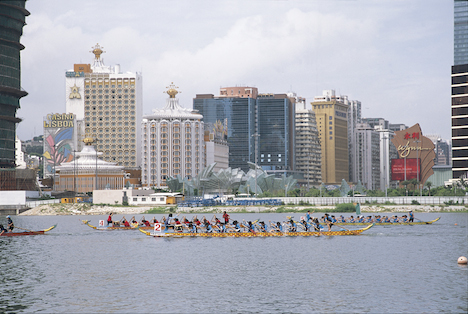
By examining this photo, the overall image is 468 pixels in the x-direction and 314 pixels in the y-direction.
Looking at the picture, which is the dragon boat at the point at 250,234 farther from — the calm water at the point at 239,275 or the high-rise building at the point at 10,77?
the high-rise building at the point at 10,77

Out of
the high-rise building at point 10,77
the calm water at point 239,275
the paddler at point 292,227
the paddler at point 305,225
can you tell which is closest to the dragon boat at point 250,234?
the paddler at point 292,227

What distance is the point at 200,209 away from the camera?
5984 inches

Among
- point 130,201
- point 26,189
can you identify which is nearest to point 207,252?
point 130,201

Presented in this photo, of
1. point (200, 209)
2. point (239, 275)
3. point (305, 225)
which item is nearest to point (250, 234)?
point (305, 225)

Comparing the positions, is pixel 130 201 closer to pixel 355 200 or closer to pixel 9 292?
pixel 355 200

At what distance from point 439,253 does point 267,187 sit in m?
138

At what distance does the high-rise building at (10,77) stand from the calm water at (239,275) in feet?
329

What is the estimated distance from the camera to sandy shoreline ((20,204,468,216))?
14288cm

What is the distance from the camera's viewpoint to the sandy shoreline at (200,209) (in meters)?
143

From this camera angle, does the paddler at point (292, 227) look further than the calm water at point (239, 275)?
Yes

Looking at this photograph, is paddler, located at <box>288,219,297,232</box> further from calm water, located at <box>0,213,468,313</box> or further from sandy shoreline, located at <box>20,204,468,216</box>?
sandy shoreline, located at <box>20,204,468,216</box>

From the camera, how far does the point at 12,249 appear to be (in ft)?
237

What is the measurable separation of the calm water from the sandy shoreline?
6447cm

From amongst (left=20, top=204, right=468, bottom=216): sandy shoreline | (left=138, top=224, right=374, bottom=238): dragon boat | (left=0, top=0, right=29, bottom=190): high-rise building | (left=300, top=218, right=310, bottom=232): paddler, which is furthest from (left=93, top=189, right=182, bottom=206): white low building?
(left=300, top=218, right=310, bottom=232): paddler
